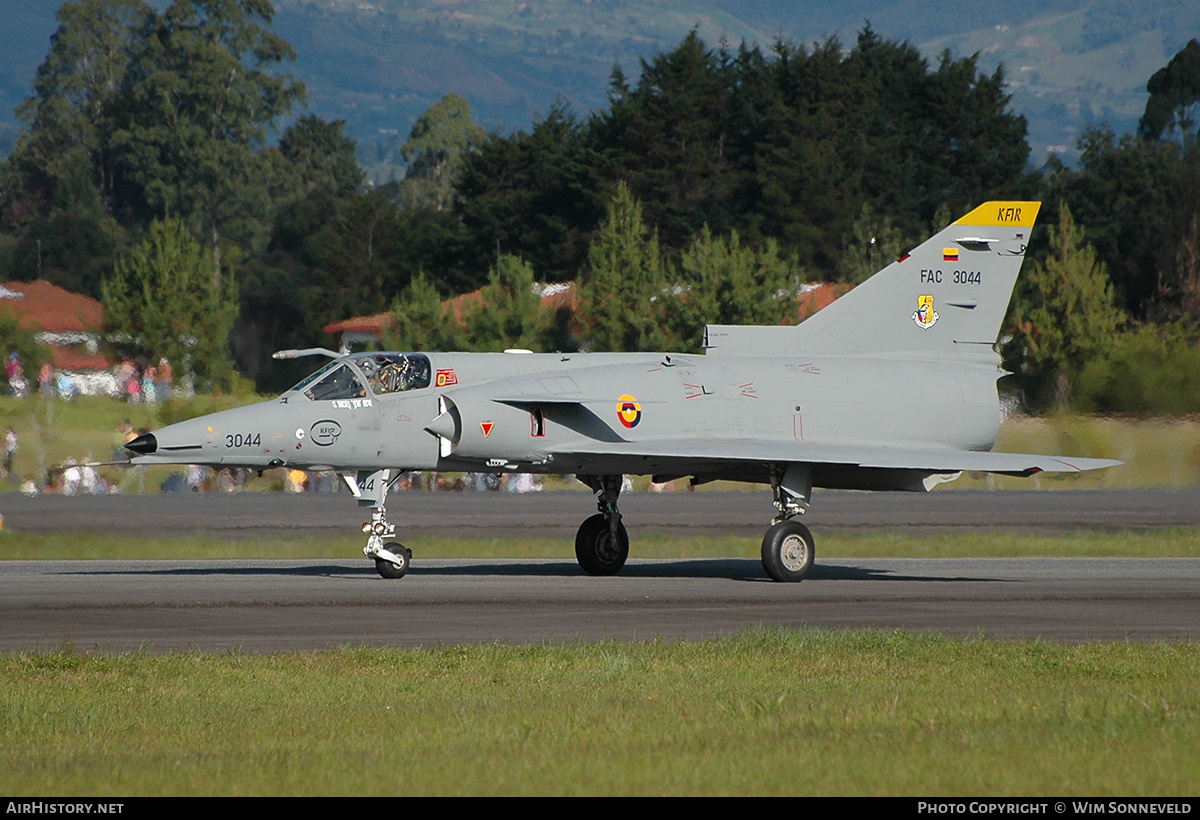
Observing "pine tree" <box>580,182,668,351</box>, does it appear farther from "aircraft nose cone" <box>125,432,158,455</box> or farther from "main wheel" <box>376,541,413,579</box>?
"aircraft nose cone" <box>125,432,158,455</box>

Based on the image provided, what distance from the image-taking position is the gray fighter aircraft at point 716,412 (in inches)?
681

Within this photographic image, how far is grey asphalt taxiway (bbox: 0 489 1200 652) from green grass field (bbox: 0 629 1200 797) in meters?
1.38

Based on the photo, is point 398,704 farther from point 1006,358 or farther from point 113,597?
point 1006,358

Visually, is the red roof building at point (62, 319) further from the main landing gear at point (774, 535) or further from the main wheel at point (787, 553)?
the main wheel at point (787, 553)

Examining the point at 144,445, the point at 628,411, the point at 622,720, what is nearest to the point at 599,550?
the point at 628,411

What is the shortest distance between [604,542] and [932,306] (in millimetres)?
5460

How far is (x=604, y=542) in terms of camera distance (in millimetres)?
19266

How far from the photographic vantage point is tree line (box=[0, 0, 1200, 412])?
54344 millimetres

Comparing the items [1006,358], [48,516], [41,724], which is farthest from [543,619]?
[1006,358]

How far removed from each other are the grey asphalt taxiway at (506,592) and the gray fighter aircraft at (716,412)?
1.30 meters

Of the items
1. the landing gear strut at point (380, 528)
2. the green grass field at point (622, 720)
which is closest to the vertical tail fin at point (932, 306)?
the landing gear strut at point (380, 528)

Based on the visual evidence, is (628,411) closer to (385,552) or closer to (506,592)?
(506,592)

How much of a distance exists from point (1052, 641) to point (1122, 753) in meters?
5.10

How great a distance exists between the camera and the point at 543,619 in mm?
13742
